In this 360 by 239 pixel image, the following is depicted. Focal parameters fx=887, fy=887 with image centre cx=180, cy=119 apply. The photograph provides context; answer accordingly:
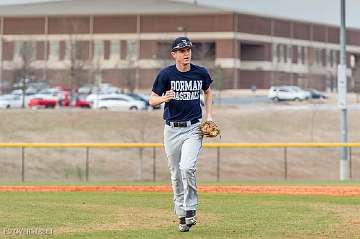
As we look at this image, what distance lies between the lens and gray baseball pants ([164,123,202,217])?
9.80m

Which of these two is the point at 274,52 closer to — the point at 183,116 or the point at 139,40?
the point at 139,40

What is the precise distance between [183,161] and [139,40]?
79.7 meters

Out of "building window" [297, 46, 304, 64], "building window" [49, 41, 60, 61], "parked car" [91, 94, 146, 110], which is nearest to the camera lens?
"parked car" [91, 94, 146, 110]

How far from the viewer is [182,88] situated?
9859 mm

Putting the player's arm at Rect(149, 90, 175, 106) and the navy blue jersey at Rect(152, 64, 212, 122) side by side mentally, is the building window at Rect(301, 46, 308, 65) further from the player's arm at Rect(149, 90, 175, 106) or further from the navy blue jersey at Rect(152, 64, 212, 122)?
the player's arm at Rect(149, 90, 175, 106)

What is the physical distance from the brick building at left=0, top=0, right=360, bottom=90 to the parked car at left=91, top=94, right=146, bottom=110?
63.3 feet

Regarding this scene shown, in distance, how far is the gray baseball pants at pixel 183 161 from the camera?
386 inches

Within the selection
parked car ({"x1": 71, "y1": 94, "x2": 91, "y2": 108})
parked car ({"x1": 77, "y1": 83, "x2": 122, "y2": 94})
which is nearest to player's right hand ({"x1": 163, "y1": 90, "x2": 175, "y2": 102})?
parked car ({"x1": 71, "y1": 94, "x2": 91, "y2": 108})

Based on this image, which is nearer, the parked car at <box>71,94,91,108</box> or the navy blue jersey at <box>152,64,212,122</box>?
the navy blue jersey at <box>152,64,212,122</box>

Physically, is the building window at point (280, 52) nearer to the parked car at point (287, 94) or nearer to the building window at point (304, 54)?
the building window at point (304, 54)

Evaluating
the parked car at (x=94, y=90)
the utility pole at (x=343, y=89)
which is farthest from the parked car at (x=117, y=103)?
the utility pole at (x=343, y=89)

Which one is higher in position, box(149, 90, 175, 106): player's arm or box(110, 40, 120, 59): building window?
box(110, 40, 120, 59): building window

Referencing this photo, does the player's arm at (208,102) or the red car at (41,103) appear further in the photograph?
the red car at (41,103)

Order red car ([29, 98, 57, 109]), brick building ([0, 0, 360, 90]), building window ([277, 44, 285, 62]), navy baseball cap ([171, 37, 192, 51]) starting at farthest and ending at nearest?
building window ([277, 44, 285, 62])
brick building ([0, 0, 360, 90])
red car ([29, 98, 57, 109])
navy baseball cap ([171, 37, 192, 51])
